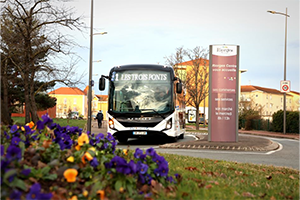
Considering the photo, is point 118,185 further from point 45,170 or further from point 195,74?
point 195,74

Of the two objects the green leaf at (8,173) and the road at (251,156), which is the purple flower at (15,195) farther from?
the road at (251,156)

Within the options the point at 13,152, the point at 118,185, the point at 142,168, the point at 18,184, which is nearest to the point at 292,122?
the point at 142,168

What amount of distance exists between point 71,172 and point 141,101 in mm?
14128

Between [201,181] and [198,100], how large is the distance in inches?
1578

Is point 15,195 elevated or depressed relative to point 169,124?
elevated

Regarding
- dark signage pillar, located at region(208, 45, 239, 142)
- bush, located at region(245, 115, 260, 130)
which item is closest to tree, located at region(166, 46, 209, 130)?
bush, located at region(245, 115, 260, 130)

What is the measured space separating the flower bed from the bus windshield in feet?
41.5

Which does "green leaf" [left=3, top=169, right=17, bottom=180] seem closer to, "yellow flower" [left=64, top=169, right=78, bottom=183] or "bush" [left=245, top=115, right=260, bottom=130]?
"yellow flower" [left=64, top=169, right=78, bottom=183]

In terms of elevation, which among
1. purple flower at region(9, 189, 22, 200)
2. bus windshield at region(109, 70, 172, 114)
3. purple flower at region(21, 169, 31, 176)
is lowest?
purple flower at region(9, 189, 22, 200)

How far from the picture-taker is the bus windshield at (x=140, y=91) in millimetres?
17750

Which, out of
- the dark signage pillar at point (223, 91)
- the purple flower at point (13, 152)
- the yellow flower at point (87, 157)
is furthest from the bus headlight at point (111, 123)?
the purple flower at point (13, 152)

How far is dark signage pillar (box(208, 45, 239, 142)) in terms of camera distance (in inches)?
734

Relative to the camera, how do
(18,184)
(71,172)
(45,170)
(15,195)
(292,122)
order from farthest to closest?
1. (292,122)
2. (45,170)
3. (71,172)
4. (18,184)
5. (15,195)

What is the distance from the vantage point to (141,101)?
1778 centimetres
